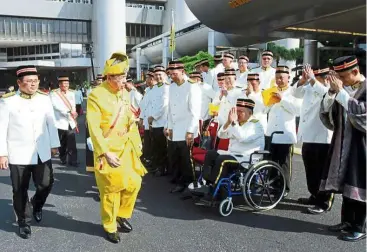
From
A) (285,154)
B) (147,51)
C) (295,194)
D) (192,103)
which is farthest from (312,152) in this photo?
(147,51)

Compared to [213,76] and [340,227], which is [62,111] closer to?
[213,76]

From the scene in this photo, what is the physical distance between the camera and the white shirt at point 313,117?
435cm

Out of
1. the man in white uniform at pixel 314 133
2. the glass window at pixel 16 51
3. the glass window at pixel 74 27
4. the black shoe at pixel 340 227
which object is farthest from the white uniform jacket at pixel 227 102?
the glass window at pixel 16 51

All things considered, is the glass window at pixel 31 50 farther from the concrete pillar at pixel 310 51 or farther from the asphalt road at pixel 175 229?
the asphalt road at pixel 175 229

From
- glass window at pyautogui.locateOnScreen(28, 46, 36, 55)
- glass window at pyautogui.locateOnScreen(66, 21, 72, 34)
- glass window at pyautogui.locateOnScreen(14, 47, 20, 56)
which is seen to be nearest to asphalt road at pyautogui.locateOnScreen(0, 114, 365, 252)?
glass window at pyautogui.locateOnScreen(66, 21, 72, 34)

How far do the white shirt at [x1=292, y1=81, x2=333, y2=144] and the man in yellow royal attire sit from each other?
76.2 inches

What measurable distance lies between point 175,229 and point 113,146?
1.06 m

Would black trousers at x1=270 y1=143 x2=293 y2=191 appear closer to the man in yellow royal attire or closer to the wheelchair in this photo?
the wheelchair

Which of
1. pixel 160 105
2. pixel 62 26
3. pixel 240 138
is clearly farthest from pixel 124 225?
pixel 62 26

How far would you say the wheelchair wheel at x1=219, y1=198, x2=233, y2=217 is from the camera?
14.2 feet

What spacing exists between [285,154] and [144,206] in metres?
1.86

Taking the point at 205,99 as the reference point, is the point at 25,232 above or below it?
below

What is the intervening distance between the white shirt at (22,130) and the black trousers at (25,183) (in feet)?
0.30

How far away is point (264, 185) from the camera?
4.49 m
